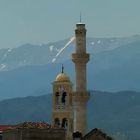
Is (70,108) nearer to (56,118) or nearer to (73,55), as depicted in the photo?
(56,118)

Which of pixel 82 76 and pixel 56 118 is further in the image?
Result: pixel 82 76

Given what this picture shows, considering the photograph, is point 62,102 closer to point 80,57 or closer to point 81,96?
point 81,96

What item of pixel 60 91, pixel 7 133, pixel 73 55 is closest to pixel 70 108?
pixel 60 91

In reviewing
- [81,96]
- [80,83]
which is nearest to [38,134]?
[81,96]

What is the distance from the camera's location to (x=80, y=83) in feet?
335

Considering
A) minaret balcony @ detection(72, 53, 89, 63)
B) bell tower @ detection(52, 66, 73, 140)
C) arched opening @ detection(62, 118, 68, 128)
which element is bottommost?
arched opening @ detection(62, 118, 68, 128)

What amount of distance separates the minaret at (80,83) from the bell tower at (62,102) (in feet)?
26.2

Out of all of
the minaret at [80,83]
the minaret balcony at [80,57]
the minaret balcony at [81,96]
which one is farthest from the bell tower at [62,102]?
the minaret balcony at [80,57]

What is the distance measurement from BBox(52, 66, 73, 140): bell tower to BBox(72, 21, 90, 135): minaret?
798 cm

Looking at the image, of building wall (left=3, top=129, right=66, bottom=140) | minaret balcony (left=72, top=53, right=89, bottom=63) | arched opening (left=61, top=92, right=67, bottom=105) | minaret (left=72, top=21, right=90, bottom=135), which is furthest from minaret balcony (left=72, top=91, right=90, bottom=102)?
building wall (left=3, top=129, right=66, bottom=140)

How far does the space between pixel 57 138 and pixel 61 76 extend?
23.8 metres

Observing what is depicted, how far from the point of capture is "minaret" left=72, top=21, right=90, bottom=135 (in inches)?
3912

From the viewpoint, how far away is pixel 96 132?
264ft

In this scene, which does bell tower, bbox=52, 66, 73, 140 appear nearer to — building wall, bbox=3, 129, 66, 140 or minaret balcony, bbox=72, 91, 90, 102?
minaret balcony, bbox=72, 91, 90, 102
